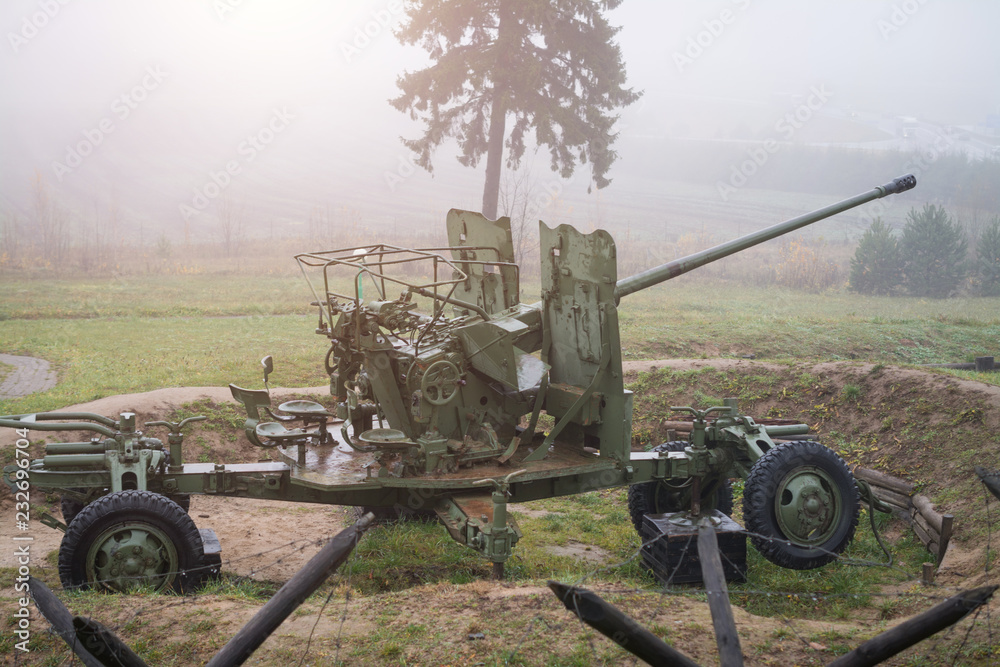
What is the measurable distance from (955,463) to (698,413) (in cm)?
327

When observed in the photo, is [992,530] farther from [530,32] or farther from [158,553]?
[530,32]

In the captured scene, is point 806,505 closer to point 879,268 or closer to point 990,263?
point 879,268

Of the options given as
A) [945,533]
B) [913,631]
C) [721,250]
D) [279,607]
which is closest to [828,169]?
[721,250]

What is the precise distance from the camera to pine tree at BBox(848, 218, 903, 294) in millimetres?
23766

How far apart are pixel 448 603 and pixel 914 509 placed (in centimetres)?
555

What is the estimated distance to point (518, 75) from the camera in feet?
62.2

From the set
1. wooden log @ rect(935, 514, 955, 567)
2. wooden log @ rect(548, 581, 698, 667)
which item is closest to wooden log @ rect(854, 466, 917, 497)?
wooden log @ rect(935, 514, 955, 567)

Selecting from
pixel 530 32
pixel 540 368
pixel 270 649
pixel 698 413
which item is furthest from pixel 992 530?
pixel 530 32

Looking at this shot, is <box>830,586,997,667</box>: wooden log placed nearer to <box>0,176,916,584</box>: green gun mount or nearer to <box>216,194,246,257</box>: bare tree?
<box>0,176,916,584</box>: green gun mount

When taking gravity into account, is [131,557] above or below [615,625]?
below

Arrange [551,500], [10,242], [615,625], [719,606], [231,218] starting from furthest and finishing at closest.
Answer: [231,218]
[10,242]
[551,500]
[719,606]
[615,625]

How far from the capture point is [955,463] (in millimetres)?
8570

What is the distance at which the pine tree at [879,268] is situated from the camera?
23.8m

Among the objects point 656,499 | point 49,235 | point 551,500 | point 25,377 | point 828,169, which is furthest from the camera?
point 828,169
